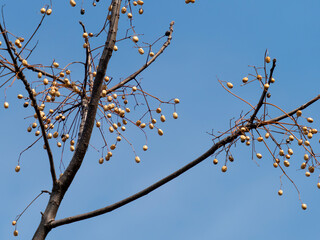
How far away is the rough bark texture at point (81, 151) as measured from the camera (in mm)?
4520

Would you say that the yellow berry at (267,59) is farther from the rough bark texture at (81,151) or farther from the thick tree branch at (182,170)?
the rough bark texture at (81,151)

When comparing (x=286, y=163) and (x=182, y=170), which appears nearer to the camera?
(x=182, y=170)

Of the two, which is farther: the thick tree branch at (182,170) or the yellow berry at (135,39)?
the yellow berry at (135,39)

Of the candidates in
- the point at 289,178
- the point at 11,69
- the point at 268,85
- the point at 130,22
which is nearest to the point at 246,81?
the point at 268,85

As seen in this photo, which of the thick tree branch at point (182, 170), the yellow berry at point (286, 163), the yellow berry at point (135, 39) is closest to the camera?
the thick tree branch at point (182, 170)

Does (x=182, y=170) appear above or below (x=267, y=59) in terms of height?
below

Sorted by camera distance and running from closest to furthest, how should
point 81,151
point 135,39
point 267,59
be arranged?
1. point 267,59
2. point 81,151
3. point 135,39

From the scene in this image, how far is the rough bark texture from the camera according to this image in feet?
14.8

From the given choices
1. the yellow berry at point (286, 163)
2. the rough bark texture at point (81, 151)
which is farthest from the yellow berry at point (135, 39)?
the yellow berry at point (286, 163)

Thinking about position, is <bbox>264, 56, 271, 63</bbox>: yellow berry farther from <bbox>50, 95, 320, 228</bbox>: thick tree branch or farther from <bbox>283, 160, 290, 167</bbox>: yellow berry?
<bbox>283, 160, 290, 167</bbox>: yellow berry

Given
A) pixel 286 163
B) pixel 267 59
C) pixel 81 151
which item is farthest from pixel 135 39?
pixel 286 163

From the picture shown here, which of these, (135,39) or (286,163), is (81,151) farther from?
(286,163)

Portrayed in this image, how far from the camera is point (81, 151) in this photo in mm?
4676

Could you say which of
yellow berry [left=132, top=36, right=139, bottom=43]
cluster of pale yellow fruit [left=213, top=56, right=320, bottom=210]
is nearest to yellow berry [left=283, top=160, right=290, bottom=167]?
cluster of pale yellow fruit [left=213, top=56, right=320, bottom=210]
